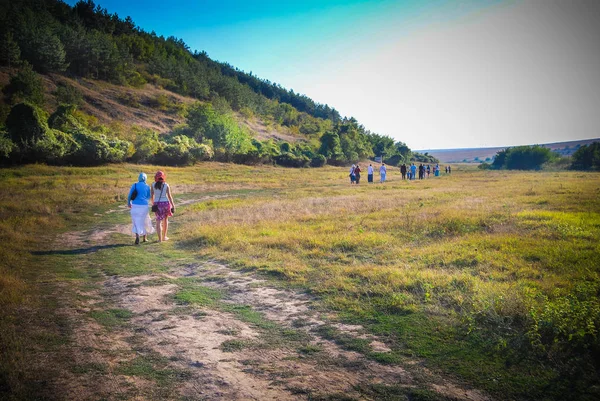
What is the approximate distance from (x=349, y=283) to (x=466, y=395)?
3.47 m

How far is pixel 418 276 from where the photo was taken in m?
6.82

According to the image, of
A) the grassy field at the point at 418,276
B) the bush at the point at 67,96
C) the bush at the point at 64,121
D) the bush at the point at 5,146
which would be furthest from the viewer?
the bush at the point at 67,96

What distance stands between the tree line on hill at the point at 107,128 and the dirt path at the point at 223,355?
32128mm

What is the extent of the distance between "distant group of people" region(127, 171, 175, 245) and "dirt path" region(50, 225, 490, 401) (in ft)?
15.0

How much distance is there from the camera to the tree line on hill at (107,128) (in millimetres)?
32906

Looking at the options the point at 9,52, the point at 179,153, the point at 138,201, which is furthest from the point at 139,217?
the point at 9,52

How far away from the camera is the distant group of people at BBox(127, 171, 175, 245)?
10.5m

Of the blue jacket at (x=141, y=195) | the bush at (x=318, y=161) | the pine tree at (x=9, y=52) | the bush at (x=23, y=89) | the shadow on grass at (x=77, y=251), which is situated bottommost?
the shadow on grass at (x=77, y=251)

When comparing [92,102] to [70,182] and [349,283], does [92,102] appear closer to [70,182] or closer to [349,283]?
[70,182]

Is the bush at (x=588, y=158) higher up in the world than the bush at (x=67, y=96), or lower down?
lower down

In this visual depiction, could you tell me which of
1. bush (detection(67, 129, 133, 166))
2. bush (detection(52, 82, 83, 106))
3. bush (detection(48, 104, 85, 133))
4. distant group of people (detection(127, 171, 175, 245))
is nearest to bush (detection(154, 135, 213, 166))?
bush (detection(67, 129, 133, 166))

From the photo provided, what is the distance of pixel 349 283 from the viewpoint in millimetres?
6805

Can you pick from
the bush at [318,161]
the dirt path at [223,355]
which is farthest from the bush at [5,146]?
the bush at [318,161]

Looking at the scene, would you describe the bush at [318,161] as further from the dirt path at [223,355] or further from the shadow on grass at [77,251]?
the dirt path at [223,355]
